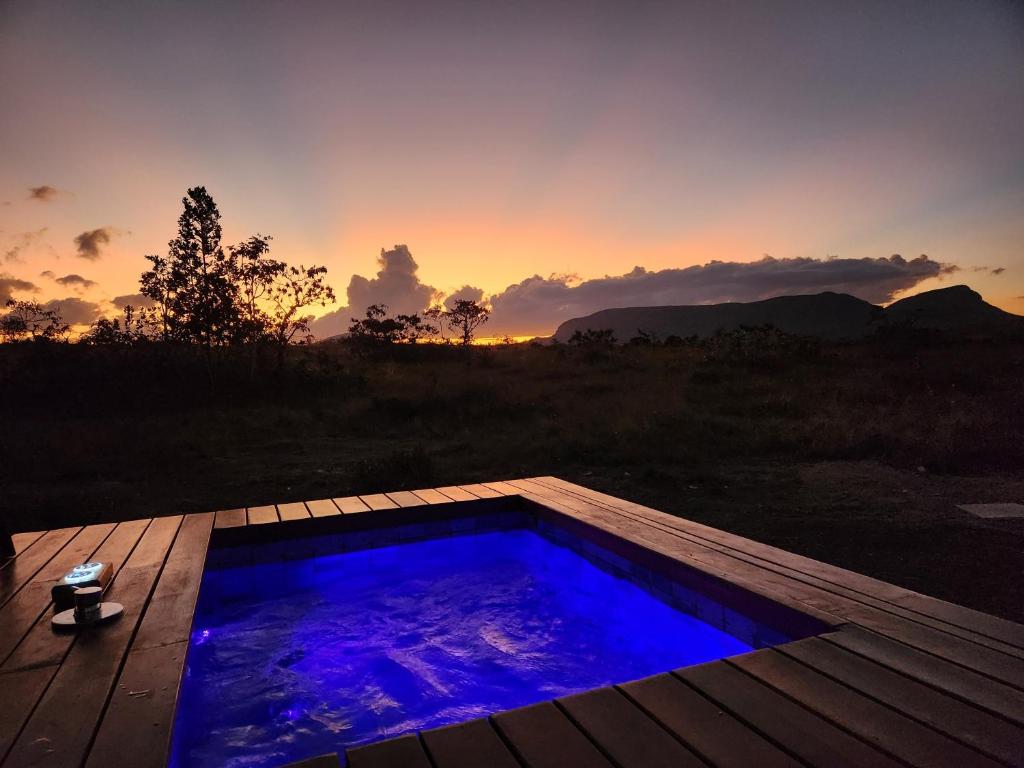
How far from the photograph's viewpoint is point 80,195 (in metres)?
Answer: 7.75

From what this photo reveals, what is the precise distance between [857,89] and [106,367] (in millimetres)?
18480

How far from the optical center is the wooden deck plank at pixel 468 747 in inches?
54.8

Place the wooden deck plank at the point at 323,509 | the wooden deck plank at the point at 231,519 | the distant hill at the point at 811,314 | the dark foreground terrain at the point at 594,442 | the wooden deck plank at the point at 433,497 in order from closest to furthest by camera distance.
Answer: the wooden deck plank at the point at 231,519 < the wooden deck plank at the point at 323,509 < the wooden deck plank at the point at 433,497 < the dark foreground terrain at the point at 594,442 < the distant hill at the point at 811,314

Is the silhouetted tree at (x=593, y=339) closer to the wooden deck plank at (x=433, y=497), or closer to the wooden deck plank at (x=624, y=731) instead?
the wooden deck plank at (x=433, y=497)

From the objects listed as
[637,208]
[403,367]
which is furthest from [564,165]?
[403,367]

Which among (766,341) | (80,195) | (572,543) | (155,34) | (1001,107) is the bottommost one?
(572,543)

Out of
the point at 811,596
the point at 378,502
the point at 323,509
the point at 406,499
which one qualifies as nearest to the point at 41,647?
the point at 323,509

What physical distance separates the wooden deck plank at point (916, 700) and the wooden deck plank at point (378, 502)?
311 centimetres

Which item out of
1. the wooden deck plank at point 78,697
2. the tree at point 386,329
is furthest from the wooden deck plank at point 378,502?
the tree at point 386,329

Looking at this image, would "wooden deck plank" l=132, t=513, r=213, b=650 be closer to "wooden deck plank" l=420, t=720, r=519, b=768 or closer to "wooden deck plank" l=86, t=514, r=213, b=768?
"wooden deck plank" l=86, t=514, r=213, b=768

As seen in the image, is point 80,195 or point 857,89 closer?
point 80,195

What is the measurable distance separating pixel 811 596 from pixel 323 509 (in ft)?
11.4

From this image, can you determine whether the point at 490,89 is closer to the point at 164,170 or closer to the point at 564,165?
the point at 564,165

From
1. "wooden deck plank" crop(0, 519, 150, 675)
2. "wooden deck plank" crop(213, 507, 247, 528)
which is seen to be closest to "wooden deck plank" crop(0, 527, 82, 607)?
"wooden deck plank" crop(0, 519, 150, 675)
